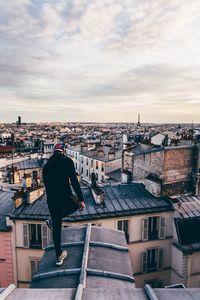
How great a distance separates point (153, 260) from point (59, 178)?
1445 centimetres

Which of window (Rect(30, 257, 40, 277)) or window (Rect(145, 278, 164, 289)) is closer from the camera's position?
window (Rect(30, 257, 40, 277))

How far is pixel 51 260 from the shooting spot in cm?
878

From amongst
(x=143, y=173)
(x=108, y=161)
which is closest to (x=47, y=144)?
(x=108, y=161)

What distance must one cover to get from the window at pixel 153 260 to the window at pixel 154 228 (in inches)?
37.4

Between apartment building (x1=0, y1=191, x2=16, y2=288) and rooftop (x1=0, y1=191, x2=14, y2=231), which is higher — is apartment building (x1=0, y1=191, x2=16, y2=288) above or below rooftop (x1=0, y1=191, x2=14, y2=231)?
below

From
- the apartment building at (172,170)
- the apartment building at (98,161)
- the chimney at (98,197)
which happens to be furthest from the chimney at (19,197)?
the apartment building at (98,161)

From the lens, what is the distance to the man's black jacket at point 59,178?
7.24 metres

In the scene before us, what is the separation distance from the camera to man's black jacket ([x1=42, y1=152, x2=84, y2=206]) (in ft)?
23.8

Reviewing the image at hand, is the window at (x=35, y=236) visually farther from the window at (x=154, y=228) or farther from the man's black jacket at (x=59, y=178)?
the man's black jacket at (x=59, y=178)

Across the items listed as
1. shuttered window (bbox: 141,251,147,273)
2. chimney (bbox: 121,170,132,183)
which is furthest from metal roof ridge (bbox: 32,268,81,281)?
chimney (bbox: 121,170,132,183)

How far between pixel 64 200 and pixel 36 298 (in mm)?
2534

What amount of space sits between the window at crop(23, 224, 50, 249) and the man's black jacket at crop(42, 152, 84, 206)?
10.5m

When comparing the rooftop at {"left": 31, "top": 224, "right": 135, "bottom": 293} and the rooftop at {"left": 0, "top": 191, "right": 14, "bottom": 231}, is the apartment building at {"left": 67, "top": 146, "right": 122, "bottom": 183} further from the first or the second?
the rooftop at {"left": 31, "top": 224, "right": 135, "bottom": 293}

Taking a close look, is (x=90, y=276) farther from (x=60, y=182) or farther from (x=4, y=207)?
(x=4, y=207)
